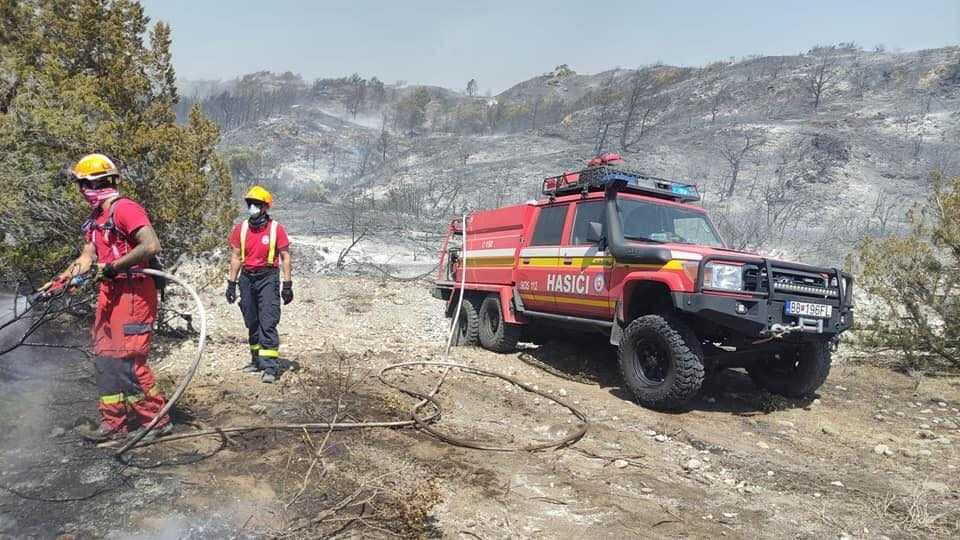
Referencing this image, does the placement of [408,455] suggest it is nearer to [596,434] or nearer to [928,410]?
[596,434]

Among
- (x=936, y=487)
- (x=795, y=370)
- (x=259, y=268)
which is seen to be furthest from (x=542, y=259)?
(x=936, y=487)

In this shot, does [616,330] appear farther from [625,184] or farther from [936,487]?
[936,487]

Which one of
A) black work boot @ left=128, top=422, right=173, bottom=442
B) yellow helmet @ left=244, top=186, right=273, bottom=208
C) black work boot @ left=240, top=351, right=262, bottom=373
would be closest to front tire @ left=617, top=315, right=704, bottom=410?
black work boot @ left=240, top=351, right=262, bottom=373

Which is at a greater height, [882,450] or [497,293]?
[497,293]

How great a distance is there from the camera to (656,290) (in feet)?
18.9

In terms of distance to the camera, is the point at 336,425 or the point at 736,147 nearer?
the point at 336,425

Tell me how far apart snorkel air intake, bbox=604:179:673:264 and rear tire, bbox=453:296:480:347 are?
2.98m

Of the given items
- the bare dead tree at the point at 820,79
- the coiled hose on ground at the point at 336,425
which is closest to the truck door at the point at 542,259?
the coiled hose on ground at the point at 336,425

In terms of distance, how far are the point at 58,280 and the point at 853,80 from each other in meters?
60.9

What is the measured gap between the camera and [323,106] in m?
92.8

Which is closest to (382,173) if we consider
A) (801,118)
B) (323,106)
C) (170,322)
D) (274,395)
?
(801,118)

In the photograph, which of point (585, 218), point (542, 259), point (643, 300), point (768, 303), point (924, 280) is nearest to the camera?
point (768, 303)

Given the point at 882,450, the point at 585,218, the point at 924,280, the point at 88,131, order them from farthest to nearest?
the point at 924,280, the point at 585,218, the point at 88,131, the point at 882,450

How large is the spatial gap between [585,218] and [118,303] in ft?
14.8
